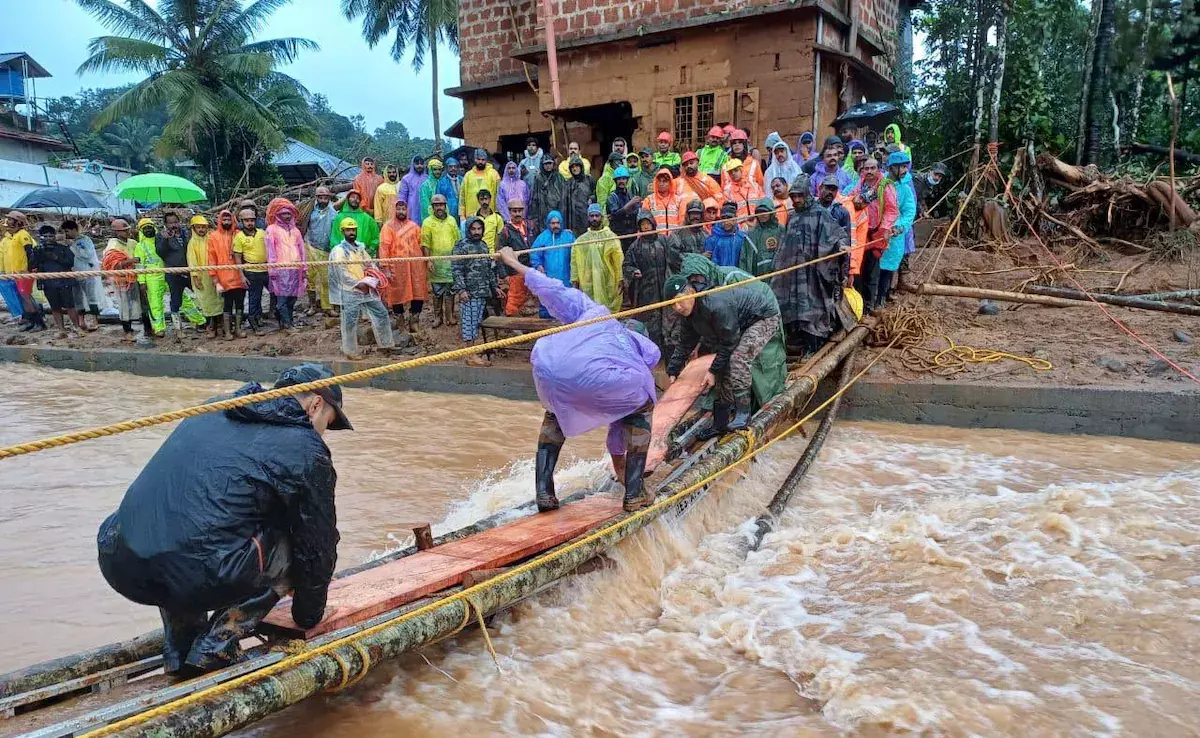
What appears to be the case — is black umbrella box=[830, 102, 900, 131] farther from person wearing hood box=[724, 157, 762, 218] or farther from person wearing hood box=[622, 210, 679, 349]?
person wearing hood box=[622, 210, 679, 349]

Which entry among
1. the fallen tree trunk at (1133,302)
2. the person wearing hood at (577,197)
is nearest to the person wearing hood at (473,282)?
the person wearing hood at (577,197)

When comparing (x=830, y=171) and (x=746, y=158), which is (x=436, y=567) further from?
(x=746, y=158)

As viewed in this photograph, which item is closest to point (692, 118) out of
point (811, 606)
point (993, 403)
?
point (993, 403)

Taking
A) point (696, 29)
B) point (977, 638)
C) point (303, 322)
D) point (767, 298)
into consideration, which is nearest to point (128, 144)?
point (303, 322)

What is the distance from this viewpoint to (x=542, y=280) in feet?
13.6

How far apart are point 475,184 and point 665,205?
3.46m

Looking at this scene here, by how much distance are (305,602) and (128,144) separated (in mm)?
46808

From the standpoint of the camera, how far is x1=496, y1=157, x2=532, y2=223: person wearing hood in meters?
11.0

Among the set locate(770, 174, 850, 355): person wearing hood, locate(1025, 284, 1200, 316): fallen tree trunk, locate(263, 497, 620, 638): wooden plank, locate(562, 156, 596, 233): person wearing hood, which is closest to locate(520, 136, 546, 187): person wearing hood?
locate(562, 156, 596, 233): person wearing hood

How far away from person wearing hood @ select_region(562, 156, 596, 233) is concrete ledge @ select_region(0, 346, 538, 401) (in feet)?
7.97

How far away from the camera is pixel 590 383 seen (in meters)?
3.87

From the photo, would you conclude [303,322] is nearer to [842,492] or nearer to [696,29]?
[696,29]

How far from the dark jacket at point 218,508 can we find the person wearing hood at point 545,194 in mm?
8427

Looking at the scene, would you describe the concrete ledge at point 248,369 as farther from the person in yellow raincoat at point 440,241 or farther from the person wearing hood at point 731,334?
the person wearing hood at point 731,334
